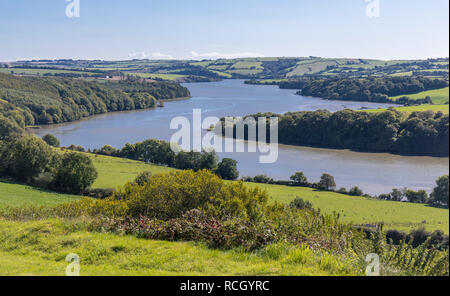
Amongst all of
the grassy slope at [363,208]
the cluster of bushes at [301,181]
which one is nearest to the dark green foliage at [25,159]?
the cluster of bushes at [301,181]

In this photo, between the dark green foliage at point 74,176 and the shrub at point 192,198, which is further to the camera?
the dark green foliage at point 74,176

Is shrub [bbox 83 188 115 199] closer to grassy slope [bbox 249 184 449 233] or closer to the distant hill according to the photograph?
grassy slope [bbox 249 184 449 233]

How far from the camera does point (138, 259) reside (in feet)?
20.1

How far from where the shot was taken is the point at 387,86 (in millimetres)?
94188

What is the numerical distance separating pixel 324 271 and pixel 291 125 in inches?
2150

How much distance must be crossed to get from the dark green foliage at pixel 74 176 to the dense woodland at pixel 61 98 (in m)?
41.7

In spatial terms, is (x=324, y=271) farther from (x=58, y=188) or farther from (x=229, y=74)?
(x=229, y=74)

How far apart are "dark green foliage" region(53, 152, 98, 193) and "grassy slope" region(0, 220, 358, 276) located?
22.7 meters

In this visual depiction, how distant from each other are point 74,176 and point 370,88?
86.7 metres

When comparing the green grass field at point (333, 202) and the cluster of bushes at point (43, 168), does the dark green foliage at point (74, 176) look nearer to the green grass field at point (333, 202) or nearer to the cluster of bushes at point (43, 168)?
the cluster of bushes at point (43, 168)

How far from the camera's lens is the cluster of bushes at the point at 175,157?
3847 centimetres

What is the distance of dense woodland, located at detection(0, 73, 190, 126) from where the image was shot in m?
78.4

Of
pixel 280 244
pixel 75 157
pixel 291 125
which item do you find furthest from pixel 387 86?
pixel 280 244

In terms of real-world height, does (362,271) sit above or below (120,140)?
above
